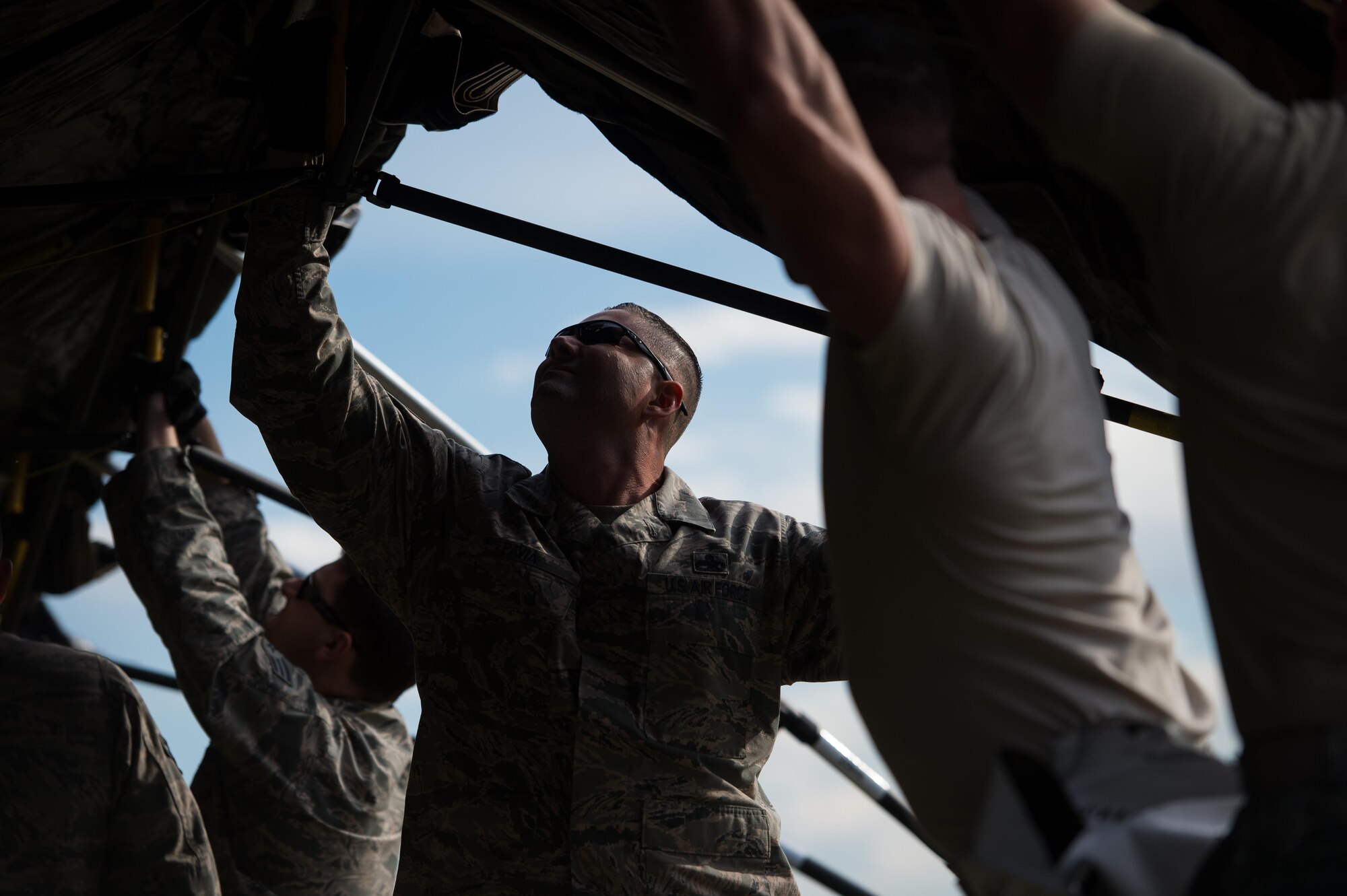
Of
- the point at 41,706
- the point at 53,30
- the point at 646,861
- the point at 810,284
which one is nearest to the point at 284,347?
the point at 53,30

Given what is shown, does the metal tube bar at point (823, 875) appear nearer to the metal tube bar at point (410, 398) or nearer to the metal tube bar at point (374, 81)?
the metal tube bar at point (410, 398)

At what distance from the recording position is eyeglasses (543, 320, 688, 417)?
3266 mm

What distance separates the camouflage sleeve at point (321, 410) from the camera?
269 cm

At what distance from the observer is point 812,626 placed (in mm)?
2838

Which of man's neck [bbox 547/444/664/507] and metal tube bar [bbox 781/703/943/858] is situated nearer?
man's neck [bbox 547/444/664/507]

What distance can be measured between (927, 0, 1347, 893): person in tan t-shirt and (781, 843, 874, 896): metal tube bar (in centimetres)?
441

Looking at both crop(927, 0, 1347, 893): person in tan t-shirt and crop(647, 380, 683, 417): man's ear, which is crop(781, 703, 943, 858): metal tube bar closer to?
crop(647, 380, 683, 417): man's ear

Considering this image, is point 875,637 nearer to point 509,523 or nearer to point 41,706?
point 509,523

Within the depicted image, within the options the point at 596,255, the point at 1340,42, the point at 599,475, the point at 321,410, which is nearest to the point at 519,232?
the point at 596,255

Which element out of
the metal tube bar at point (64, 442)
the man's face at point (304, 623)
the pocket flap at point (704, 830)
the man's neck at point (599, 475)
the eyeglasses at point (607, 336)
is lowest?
the pocket flap at point (704, 830)

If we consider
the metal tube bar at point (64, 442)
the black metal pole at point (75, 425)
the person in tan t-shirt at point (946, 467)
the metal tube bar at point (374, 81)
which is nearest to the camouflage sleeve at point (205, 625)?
the metal tube bar at point (64, 442)

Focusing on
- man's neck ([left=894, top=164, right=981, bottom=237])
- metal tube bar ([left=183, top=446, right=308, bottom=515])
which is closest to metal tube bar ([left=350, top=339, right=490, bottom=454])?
metal tube bar ([left=183, top=446, right=308, bottom=515])

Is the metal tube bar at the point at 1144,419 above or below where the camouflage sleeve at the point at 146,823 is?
above

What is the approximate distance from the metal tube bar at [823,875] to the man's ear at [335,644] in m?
2.32
